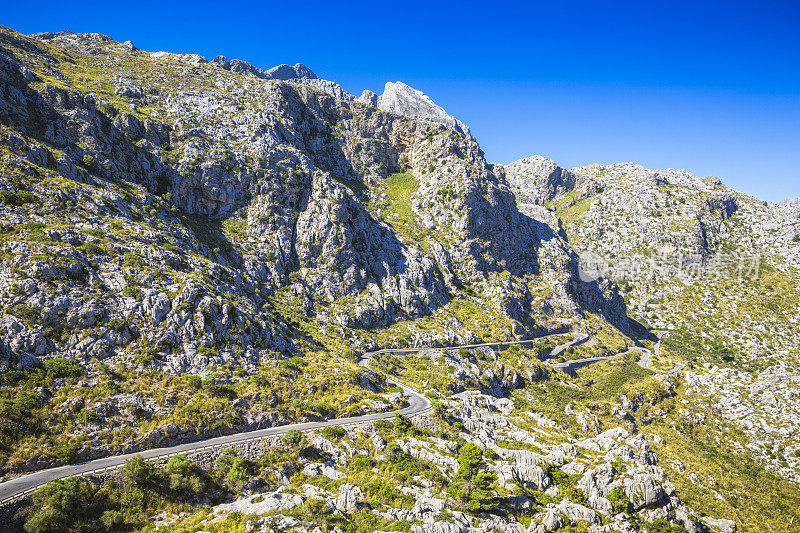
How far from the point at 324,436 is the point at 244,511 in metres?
15.4

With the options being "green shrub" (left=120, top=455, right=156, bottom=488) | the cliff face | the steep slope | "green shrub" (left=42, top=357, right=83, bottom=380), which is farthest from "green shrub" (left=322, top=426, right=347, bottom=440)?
the steep slope

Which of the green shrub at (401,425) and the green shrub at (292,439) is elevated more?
the green shrub at (292,439)

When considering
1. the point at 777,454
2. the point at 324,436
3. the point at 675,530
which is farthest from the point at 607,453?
the point at 777,454

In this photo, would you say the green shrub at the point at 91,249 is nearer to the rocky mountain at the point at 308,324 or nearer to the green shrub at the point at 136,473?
the rocky mountain at the point at 308,324

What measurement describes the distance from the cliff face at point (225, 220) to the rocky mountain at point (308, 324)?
0.58 metres

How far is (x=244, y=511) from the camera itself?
3288cm

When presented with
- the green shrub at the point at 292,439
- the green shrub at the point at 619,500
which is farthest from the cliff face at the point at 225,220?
the green shrub at the point at 619,500

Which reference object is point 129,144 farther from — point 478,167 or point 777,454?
point 777,454

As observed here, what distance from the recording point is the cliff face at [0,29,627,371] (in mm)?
53344

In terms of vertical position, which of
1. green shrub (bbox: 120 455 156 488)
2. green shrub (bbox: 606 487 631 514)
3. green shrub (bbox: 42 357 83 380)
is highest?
green shrub (bbox: 42 357 83 380)

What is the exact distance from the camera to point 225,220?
336 feet

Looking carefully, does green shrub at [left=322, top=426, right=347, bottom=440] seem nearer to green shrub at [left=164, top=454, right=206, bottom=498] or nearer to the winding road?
the winding road

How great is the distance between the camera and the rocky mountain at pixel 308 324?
38.5 m

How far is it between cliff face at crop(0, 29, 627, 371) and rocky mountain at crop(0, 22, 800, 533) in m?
0.58
